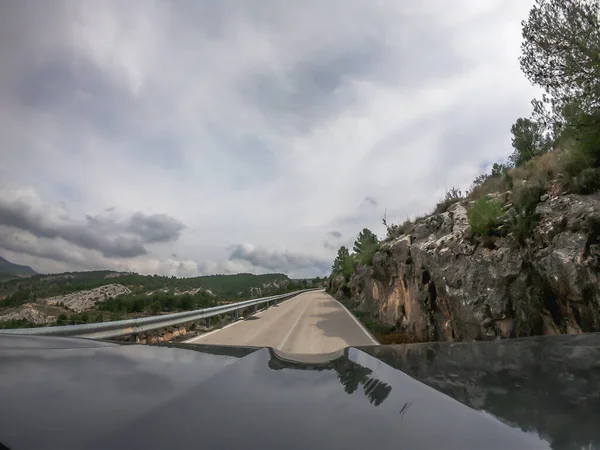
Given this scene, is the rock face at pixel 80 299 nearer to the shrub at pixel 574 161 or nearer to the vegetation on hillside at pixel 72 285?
the vegetation on hillside at pixel 72 285

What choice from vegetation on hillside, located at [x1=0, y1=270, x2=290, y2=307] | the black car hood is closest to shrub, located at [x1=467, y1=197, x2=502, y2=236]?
the black car hood

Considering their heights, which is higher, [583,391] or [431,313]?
[583,391]

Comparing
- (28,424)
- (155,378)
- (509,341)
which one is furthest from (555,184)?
(28,424)

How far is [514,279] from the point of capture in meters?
7.88

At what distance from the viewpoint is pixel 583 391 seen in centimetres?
199

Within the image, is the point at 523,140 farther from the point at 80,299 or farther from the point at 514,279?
the point at 80,299

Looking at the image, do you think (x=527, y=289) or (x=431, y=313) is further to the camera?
(x=431, y=313)

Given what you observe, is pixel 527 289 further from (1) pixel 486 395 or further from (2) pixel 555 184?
(1) pixel 486 395

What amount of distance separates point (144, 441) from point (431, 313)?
38.4 feet

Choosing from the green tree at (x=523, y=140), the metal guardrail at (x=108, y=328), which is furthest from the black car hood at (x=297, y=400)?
the green tree at (x=523, y=140)

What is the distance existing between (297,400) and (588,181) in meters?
8.48

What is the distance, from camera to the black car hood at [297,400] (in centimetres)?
135

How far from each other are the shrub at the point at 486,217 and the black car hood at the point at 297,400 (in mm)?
6742

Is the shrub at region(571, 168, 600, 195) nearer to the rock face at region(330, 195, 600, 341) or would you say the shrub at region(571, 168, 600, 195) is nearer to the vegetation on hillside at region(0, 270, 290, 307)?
the rock face at region(330, 195, 600, 341)
